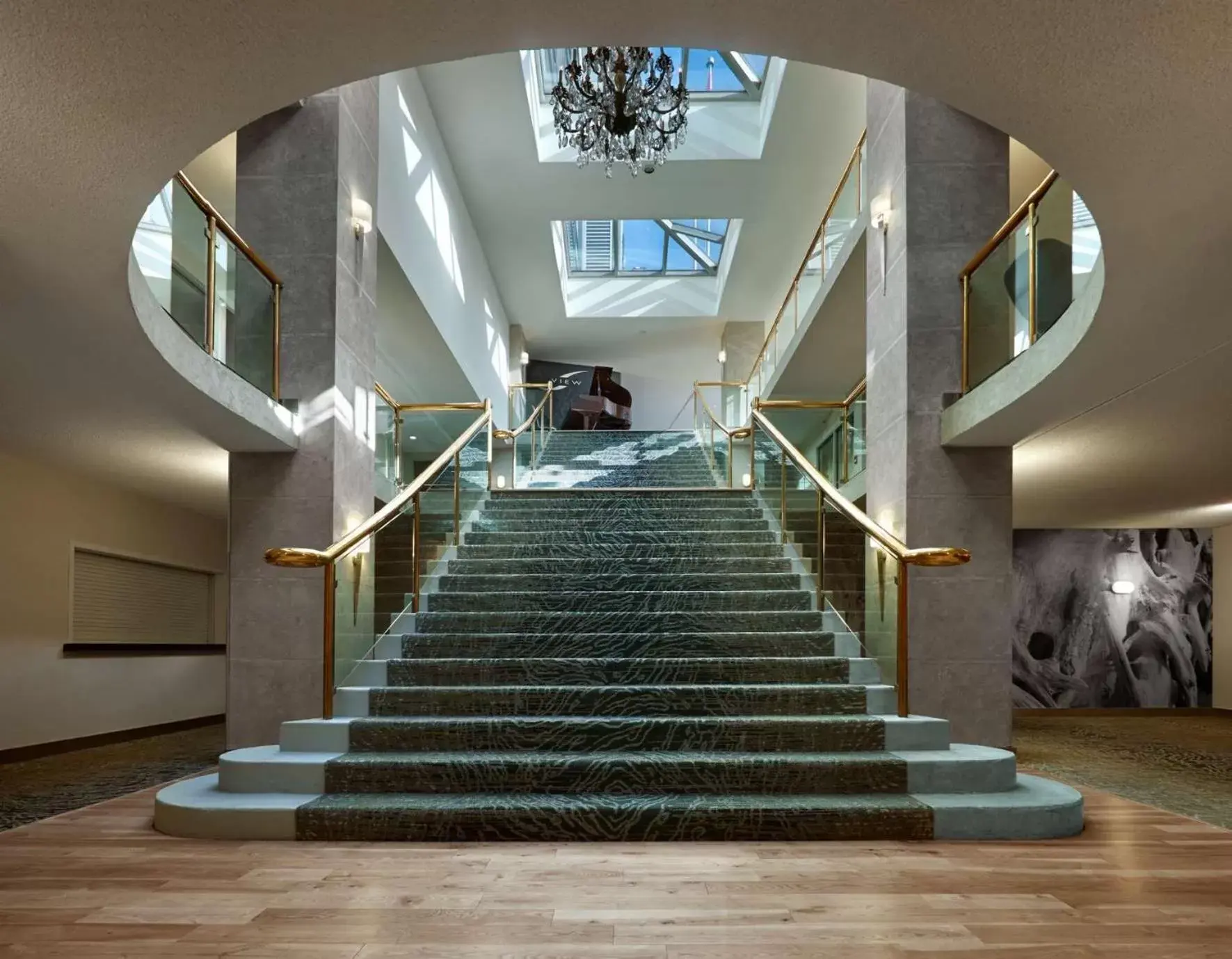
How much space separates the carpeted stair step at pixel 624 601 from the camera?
6.93 metres

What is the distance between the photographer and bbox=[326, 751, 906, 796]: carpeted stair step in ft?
15.2

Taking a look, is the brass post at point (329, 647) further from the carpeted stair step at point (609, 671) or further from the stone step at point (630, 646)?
the stone step at point (630, 646)

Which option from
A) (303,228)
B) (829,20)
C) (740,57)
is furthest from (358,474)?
(740,57)

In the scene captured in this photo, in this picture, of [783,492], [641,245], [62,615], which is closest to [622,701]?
[783,492]

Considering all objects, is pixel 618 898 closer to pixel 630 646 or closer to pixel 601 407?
pixel 630 646

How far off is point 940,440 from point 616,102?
3.62 metres

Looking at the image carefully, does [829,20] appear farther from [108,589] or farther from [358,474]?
[108,589]

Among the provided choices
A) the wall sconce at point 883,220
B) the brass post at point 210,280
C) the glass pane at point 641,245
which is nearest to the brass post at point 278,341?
the brass post at point 210,280

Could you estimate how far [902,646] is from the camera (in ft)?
17.8

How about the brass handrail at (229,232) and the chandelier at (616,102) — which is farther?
the chandelier at (616,102)

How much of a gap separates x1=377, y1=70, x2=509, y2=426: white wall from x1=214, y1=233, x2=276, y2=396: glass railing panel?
2.15m

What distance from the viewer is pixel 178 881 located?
3580mm

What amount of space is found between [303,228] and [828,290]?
18.4ft

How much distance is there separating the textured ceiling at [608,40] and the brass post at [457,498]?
3.73 m
